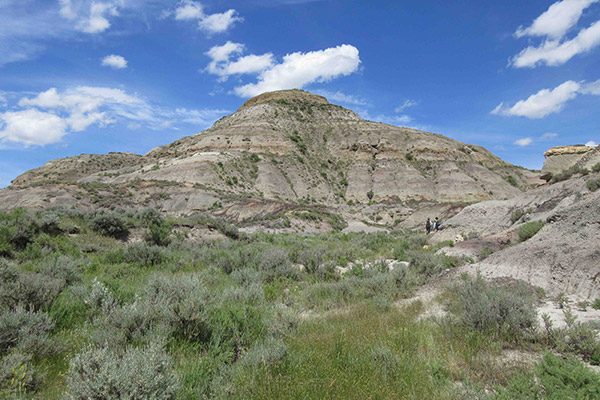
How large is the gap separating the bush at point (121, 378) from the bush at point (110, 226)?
11.3 m

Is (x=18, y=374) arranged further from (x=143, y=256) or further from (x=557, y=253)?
(x=557, y=253)

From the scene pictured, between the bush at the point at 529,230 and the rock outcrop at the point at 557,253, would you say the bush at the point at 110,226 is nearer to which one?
the rock outcrop at the point at 557,253

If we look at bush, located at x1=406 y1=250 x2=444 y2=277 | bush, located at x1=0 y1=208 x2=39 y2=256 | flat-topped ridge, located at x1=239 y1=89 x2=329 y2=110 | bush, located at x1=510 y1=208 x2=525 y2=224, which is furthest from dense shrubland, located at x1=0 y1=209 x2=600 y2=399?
flat-topped ridge, located at x1=239 y1=89 x2=329 y2=110

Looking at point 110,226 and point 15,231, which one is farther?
point 110,226

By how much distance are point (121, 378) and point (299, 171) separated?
4800 cm

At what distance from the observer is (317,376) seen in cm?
310

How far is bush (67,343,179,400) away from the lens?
2.21 m

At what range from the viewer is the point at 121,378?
2240 mm

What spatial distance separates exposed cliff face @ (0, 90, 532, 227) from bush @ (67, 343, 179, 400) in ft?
96.1

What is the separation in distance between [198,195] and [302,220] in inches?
507

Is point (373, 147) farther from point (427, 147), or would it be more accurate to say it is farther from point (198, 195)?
point (198, 195)

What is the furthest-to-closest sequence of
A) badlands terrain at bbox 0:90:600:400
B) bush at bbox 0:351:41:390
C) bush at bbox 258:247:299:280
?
bush at bbox 258:247:299:280 < badlands terrain at bbox 0:90:600:400 < bush at bbox 0:351:41:390

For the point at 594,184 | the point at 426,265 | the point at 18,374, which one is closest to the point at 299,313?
the point at 18,374

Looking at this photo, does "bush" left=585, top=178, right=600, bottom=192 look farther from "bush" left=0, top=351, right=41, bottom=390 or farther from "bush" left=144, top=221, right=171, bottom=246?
"bush" left=144, top=221, right=171, bottom=246
